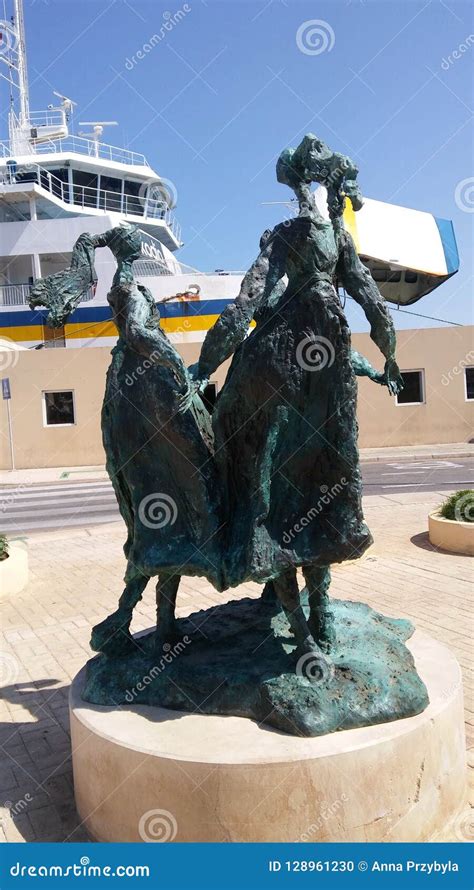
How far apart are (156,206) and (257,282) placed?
2507 cm

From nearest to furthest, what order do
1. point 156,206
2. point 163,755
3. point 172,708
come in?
1. point 163,755
2. point 172,708
3. point 156,206

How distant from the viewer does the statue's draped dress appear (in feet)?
10.9

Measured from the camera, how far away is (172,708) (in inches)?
141

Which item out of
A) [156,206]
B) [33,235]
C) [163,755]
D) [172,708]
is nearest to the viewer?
[163,755]

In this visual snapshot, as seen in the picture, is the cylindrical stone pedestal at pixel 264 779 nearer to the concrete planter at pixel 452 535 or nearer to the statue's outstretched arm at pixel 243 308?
the statue's outstretched arm at pixel 243 308

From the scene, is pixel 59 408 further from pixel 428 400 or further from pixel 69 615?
pixel 69 615

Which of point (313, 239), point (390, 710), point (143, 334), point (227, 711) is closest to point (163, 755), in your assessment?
point (227, 711)

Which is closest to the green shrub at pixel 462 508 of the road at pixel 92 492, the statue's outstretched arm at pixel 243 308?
the road at pixel 92 492

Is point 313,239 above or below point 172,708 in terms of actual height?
above

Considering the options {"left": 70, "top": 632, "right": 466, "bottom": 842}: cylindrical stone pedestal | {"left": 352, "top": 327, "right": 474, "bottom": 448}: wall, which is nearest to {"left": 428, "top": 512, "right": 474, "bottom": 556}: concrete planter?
{"left": 70, "top": 632, "right": 466, "bottom": 842}: cylindrical stone pedestal

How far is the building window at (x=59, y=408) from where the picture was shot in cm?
2017

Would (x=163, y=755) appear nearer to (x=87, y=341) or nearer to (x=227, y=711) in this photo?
(x=227, y=711)

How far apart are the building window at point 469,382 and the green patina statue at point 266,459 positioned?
1819cm

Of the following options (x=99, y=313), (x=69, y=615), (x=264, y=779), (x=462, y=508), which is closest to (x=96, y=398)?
(x=99, y=313)
